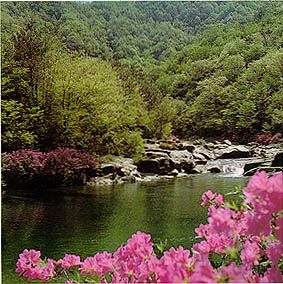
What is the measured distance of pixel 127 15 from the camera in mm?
41750

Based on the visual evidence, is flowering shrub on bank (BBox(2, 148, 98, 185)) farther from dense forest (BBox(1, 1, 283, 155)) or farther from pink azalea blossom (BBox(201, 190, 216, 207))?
pink azalea blossom (BBox(201, 190, 216, 207))

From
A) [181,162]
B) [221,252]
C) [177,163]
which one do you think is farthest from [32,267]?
[181,162]

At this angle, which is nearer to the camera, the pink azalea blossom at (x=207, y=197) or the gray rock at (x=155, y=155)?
the pink azalea blossom at (x=207, y=197)

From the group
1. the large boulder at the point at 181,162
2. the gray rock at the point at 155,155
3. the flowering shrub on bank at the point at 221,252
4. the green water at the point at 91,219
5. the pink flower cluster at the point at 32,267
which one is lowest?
the green water at the point at 91,219

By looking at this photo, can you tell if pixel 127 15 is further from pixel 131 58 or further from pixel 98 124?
pixel 98 124

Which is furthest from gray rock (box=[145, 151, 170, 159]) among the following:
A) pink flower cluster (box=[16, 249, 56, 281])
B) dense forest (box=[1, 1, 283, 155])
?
pink flower cluster (box=[16, 249, 56, 281])

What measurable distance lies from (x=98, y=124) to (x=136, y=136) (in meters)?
1.84

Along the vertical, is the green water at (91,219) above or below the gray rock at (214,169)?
below

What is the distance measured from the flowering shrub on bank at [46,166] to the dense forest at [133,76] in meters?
0.46

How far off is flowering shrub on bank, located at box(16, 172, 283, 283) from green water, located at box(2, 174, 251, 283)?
202 cm

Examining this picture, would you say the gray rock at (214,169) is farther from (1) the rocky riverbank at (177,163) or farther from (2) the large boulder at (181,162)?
(2) the large boulder at (181,162)

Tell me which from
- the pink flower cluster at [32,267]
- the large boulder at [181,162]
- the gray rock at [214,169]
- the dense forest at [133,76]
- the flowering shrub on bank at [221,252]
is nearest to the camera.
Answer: the flowering shrub on bank at [221,252]

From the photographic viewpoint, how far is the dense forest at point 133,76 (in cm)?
852

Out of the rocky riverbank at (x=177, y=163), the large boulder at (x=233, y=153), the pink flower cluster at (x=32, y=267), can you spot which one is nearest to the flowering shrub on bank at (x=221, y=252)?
the pink flower cluster at (x=32, y=267)
